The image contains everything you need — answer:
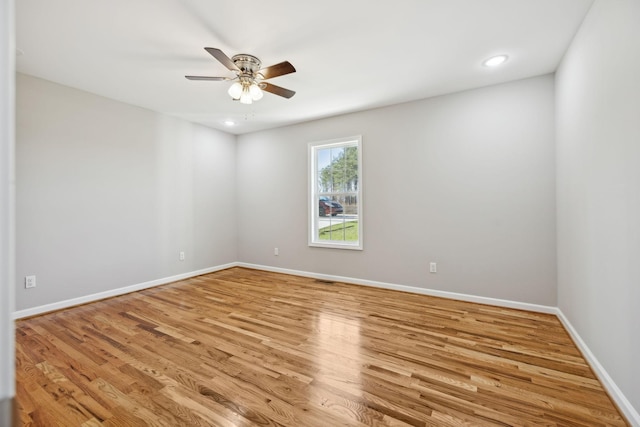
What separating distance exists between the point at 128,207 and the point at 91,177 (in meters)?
0.55

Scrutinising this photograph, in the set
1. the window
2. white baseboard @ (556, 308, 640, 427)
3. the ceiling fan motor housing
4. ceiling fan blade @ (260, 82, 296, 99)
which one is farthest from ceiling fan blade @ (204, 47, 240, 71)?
white baseboard @ (556, 308, 640, 427)

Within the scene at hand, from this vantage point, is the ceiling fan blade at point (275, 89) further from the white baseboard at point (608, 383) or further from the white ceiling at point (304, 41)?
the white baseboard at point (608, 383)

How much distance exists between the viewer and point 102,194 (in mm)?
3545

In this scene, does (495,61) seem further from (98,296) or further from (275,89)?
(98,296)

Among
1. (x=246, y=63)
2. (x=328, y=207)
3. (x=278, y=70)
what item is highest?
(x=246, y=63)

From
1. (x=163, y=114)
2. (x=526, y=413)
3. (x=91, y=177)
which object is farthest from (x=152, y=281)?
(x=526, y=413)

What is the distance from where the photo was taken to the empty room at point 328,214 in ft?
5.53

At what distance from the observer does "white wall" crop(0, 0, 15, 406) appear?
0.29 meters

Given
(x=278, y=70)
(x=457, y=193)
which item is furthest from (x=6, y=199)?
(x=457, y=193)

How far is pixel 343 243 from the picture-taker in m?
4.38

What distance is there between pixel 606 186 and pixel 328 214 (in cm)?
328

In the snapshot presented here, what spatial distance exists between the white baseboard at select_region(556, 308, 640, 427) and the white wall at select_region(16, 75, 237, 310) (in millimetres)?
4824

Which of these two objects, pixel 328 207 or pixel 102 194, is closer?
pixel 102 194

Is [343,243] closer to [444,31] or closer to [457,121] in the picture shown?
[457,121]
